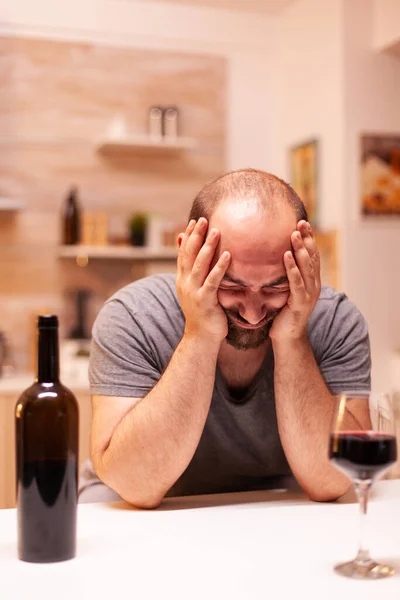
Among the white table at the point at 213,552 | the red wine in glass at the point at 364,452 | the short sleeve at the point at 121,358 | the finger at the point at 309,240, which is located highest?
the finger at the point at 309,240

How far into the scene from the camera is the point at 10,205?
13.7 feet

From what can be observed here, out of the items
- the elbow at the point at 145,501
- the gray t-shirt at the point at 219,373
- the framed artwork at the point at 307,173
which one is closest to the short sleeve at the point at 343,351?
the gray t-shirt at the point at 219,373

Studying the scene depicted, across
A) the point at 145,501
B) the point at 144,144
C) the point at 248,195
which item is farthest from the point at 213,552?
the point at 144,144

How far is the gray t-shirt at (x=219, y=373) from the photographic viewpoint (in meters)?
1.67

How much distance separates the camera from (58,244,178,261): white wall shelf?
425cm

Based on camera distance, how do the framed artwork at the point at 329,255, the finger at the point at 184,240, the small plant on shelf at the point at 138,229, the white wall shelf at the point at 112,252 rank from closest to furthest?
the finger at the point at 184,240 < the framed artwork at the point at 329,255 < the white wall shelf at the point at 112,252 < the small plant on shelf at the point at 138,229

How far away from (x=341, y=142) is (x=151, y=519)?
3.07m

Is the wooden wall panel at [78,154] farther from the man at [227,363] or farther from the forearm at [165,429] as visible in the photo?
the forearm at [165,429]

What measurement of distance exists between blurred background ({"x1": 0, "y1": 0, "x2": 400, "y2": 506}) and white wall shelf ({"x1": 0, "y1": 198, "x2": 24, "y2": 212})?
14 millimetres

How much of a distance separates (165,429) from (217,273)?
32cm

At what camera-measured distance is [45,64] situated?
436 centimetres

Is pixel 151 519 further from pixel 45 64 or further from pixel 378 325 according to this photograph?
pixel 45 64

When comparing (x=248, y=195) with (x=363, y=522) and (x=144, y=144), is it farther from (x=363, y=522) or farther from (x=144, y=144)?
(x=144, y=144)

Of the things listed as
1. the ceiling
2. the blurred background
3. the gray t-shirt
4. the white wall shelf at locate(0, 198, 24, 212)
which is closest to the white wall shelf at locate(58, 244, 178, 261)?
the blurred background
